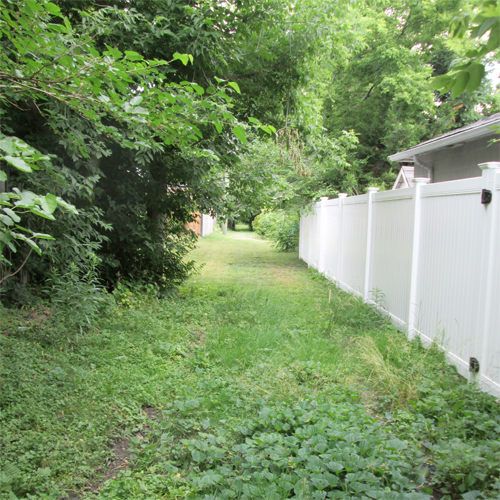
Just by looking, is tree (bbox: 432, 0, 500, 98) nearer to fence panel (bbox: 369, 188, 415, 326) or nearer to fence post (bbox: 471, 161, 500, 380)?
fence post (bbox: 471, 161, 500, 380)

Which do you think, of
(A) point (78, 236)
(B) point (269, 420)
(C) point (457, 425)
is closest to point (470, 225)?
(C) point (457, 425)

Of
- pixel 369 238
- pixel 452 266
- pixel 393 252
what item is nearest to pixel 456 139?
pixel 369 238

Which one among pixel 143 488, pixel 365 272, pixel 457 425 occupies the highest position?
pixel 365 272

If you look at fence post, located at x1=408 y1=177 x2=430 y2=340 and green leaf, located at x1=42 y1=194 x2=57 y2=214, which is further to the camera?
fence post, located at x1=408 y1=177 x2=430 y2=340

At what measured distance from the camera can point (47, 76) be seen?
2.41 meters

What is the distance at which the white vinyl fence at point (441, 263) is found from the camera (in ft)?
10.8

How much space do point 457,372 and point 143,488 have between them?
2945mm

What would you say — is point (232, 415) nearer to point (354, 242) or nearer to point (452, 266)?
point (452, 266)

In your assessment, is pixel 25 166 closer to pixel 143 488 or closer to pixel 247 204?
pixel 143 488

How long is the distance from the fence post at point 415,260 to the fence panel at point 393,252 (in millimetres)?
102

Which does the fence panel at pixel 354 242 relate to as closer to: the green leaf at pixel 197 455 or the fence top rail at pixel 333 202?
the fence top rail at pixel 333 202

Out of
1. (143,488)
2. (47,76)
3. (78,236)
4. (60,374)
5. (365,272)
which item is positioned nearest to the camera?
(143,488)

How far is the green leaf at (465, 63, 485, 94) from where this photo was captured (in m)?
1.62

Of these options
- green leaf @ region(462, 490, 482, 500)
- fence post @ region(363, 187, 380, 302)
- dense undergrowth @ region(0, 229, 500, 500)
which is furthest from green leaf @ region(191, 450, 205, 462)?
fence post @ region(363, 187, 380, 302)
